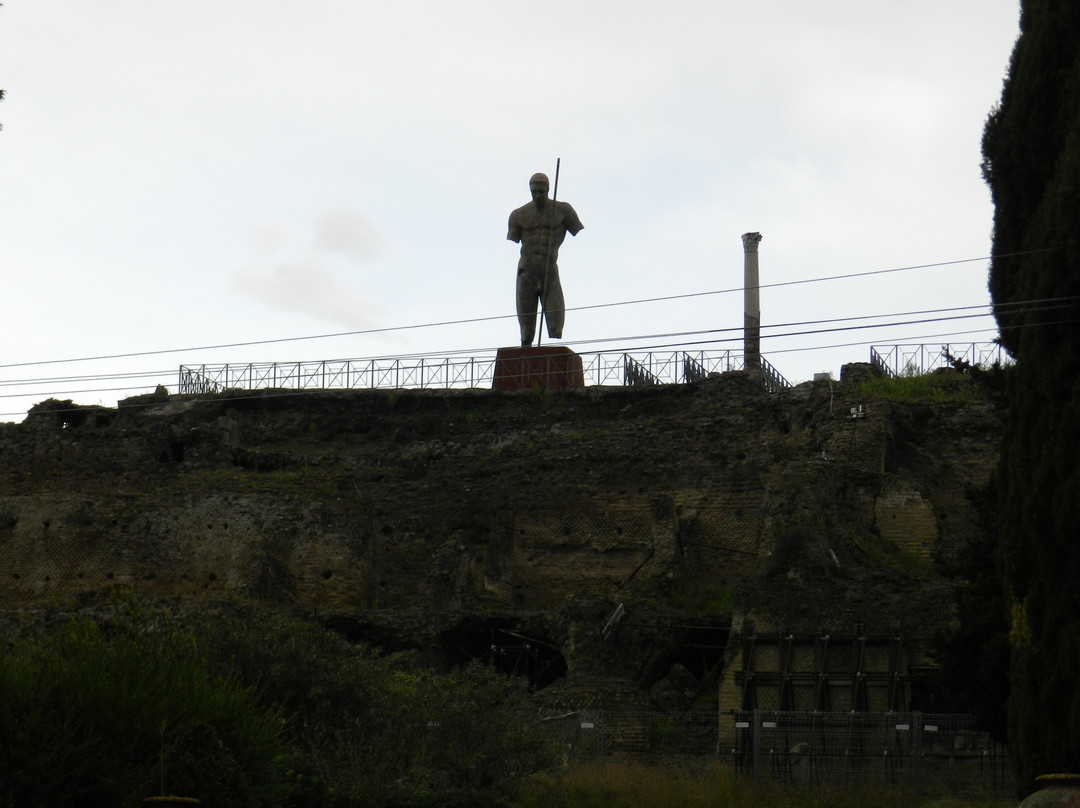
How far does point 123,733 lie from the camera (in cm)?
1823

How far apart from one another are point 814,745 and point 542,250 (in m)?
18.6

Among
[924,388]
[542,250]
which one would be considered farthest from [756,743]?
[542,250]

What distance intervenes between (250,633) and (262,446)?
17.4m

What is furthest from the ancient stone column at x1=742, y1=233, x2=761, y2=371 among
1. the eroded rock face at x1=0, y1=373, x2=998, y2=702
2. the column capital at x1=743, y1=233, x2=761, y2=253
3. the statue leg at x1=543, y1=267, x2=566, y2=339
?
the eroded rock face at x1=0, y1=373, x2=998, y2=702

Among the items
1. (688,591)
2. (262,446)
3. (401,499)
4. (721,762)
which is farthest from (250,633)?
(262,446)

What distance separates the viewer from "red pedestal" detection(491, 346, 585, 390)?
138 feet

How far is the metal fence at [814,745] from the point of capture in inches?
971

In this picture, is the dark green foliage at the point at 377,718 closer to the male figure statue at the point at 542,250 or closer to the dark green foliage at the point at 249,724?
the dark green foliage at the point at 249,724

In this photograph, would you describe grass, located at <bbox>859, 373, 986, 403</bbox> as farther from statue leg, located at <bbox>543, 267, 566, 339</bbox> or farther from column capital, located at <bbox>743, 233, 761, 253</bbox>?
column capital, located at <bbox>743, 233, 761, 253</bbox>

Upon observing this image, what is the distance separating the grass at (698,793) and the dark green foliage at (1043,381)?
4.27 metres

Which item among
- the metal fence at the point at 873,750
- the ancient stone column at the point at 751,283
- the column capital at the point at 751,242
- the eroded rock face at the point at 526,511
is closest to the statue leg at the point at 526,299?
the eroded rock face at the point at 526,511

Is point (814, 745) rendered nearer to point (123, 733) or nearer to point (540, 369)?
point (123, 733)

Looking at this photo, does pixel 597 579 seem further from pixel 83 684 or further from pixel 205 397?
pixel 83 684

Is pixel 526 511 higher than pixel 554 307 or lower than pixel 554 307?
lower
